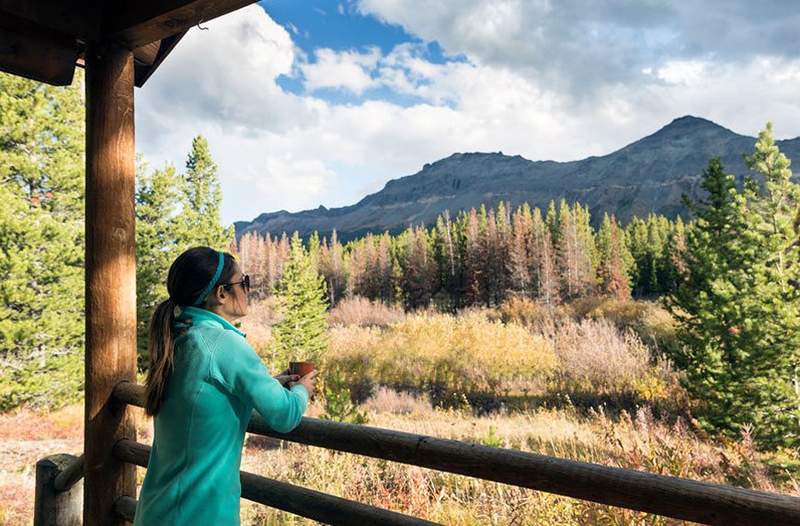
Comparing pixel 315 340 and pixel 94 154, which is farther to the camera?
pixel 315 340

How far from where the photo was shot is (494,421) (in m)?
14.9

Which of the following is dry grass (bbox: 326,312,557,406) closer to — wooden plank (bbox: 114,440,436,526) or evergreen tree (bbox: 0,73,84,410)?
evergreen tree (bbox: 0,73,84,410)

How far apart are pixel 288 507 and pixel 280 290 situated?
26.7m

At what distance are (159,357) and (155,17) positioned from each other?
1797 mm

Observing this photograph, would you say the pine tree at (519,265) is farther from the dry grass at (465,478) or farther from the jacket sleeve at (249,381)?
the jacket sleeve at (249,381)

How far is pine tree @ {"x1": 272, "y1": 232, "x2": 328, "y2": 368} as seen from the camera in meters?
24.9

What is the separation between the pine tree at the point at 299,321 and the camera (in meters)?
24.9

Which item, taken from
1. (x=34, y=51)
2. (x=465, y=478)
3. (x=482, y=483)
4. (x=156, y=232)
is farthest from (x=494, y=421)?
(x=156, y=232)

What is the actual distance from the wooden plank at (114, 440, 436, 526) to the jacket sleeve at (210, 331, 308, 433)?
68cm

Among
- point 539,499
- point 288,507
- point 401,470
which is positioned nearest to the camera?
point 288,507

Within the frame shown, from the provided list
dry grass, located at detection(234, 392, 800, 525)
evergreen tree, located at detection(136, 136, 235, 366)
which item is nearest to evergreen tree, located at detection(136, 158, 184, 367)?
evergreen tree, located at detection(136, 136, 235, 366)

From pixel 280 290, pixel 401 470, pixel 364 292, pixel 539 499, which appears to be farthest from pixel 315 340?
pixel 364 292

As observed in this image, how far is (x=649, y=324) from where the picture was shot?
28.2 meters

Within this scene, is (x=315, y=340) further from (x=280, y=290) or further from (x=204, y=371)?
(x=204, y=371)
